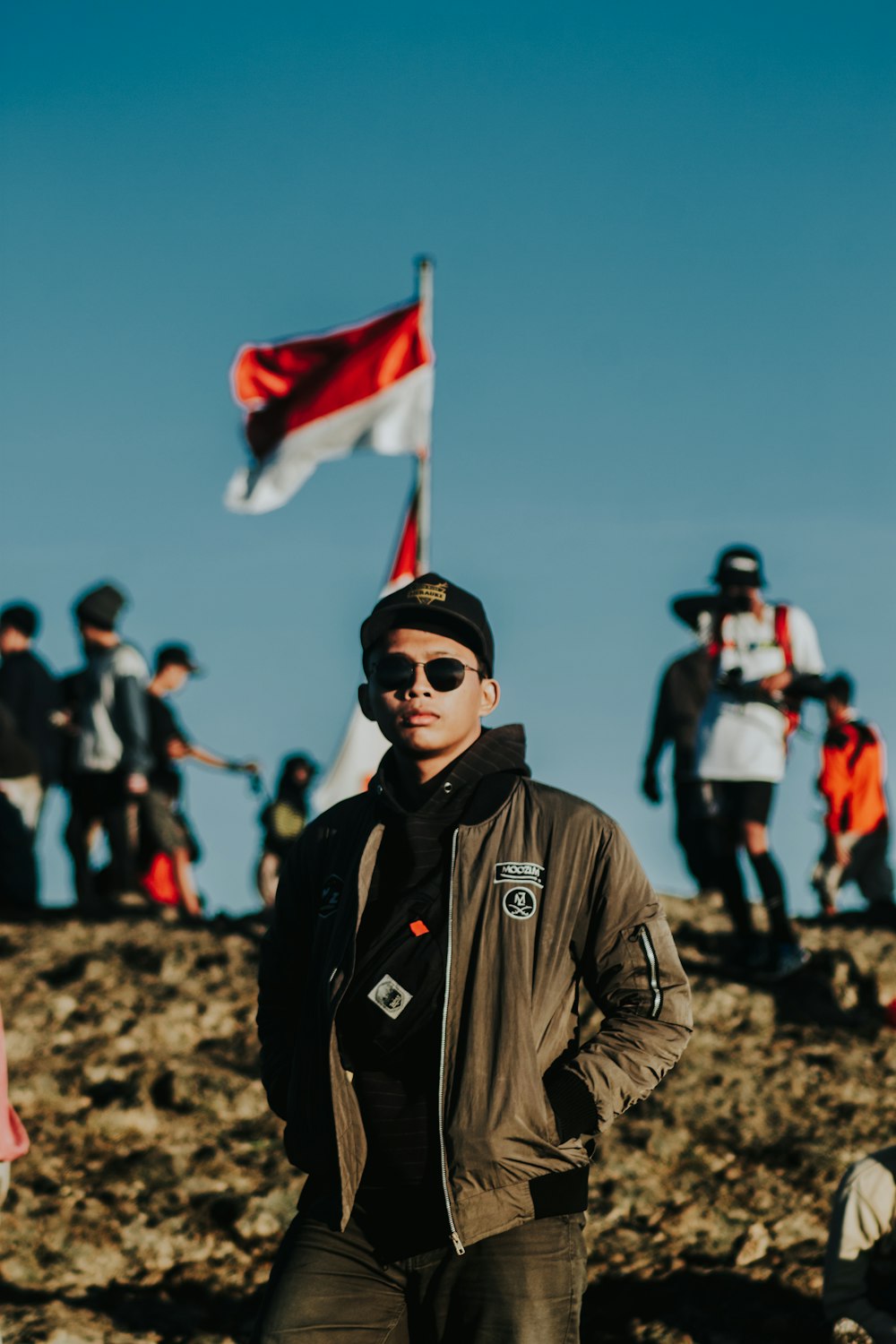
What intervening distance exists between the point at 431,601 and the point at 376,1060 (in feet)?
3.44

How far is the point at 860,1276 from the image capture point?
18.5ft

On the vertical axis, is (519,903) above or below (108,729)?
below

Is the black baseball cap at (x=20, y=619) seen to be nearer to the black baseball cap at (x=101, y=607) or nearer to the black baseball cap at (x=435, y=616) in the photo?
the black baseball cap at (x=101, y=607)

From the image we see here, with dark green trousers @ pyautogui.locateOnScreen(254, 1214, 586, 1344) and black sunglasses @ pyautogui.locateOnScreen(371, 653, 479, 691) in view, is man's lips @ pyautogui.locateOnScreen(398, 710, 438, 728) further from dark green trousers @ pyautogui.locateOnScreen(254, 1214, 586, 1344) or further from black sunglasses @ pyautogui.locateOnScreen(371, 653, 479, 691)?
dark green trousers @ pyautogui.locateOnScreen(254, 1214, 586, 1344)

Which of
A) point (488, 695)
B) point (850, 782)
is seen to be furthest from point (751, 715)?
point (488, 695)

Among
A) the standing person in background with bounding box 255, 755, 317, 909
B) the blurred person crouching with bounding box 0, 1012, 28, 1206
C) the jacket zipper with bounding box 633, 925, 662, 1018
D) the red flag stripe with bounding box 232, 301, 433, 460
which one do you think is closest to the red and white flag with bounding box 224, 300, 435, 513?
the red flag stripe with bounding box 232, 301, 433, 460

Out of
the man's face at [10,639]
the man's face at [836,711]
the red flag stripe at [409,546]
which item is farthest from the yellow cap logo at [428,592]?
the red flag stripe at [409,546]

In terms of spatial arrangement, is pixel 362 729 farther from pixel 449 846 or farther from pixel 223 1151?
pixel 449 846

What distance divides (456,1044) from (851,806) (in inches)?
345

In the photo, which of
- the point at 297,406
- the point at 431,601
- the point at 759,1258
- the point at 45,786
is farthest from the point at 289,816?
the point at 431,601

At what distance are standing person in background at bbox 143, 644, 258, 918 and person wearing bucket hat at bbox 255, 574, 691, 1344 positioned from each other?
7.50 m

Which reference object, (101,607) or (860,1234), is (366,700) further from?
(101,607)

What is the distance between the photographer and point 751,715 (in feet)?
29.4

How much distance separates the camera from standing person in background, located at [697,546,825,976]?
8.93 m
